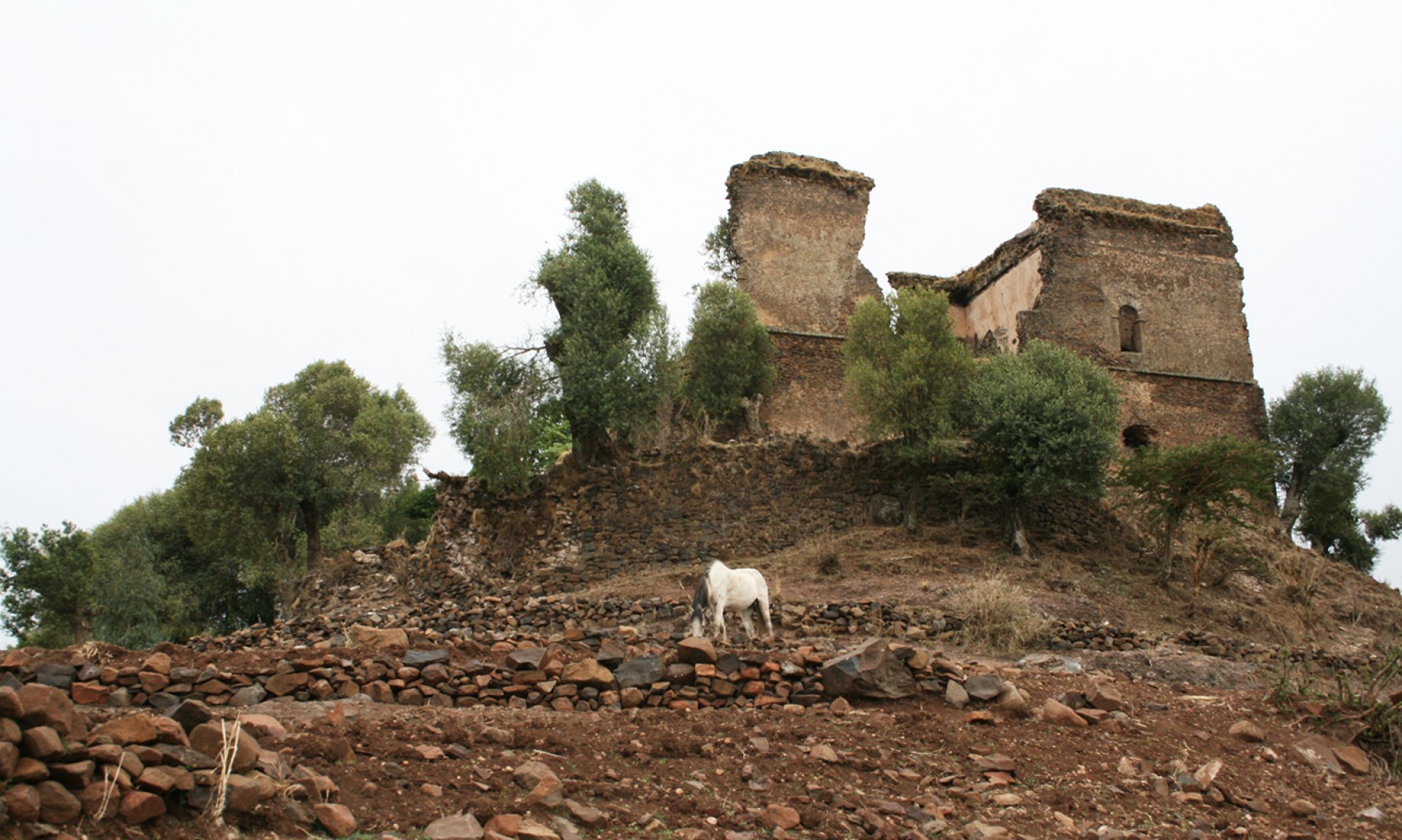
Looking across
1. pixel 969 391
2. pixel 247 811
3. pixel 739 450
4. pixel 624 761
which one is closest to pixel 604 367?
pixel 739 450

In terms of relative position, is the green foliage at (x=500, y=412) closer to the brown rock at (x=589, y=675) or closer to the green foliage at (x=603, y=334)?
the green foliage at (x=603, y=334)

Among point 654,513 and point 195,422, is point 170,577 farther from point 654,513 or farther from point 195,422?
point 654,513

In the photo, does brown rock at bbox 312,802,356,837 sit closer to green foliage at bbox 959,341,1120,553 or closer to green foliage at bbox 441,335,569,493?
green foliage at bbox 441,335,569,493

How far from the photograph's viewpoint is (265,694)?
8844mm

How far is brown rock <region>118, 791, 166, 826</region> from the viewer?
5.46 m

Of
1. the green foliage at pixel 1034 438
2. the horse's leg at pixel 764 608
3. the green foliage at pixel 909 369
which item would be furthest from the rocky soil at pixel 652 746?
the green foliage at pixel 909 369

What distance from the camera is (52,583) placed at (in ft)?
79.0

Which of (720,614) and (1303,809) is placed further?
(720,614)

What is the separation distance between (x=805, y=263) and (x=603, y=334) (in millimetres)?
7459

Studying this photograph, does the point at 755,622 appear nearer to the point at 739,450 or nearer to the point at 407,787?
the point at 739,450

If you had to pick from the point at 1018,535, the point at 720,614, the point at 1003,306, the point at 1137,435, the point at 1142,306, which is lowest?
the point at 720,614

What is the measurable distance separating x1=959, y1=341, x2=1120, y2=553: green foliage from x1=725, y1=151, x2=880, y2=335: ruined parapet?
21.7 feet

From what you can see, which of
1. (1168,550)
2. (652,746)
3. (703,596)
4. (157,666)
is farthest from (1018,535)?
(157,666)

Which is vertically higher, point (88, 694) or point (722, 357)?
point (722, 357)
